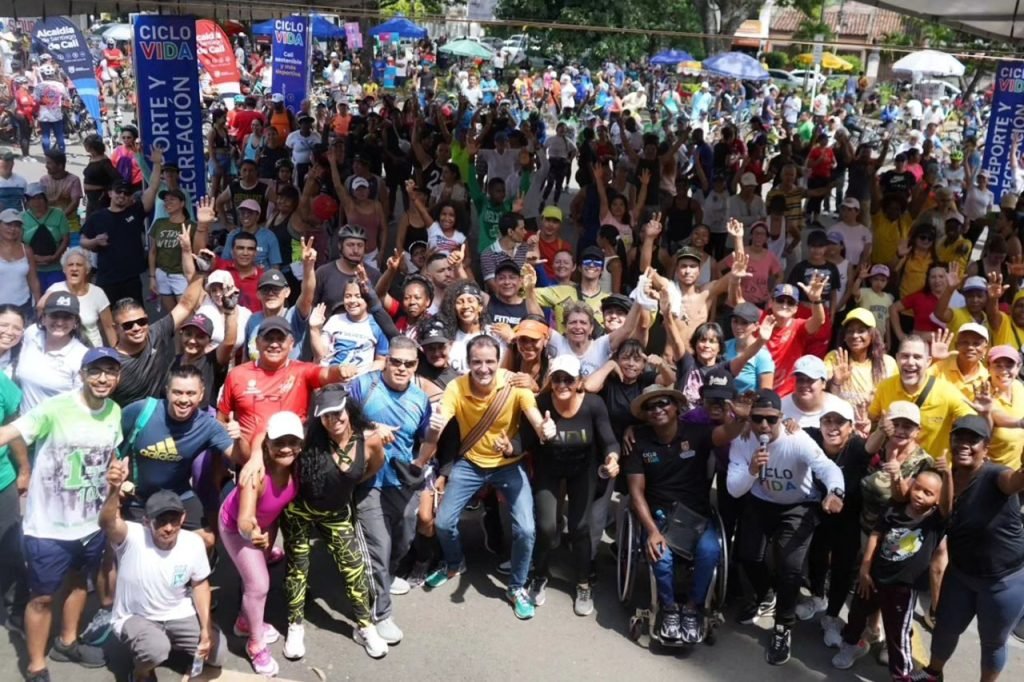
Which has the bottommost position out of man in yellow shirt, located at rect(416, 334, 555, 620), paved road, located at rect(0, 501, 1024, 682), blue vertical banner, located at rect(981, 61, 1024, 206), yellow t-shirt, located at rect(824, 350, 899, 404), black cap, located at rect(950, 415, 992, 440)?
paved road, located at rect(0, 501, 1024, 682)

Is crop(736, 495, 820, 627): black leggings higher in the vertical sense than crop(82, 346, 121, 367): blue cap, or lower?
lower

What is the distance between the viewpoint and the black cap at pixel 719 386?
513cm

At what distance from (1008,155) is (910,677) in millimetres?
10338

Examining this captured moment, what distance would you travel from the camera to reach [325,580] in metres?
5.70

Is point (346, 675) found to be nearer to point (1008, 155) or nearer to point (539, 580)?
point (539, 580)

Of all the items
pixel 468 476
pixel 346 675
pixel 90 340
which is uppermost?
pixel 90 340

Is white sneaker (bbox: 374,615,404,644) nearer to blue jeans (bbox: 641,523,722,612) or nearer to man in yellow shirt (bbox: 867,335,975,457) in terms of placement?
blue jeans (bbox: 641,523,722,612)

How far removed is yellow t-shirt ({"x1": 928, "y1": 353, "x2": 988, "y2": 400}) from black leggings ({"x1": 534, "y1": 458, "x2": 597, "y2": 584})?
2.10 metres

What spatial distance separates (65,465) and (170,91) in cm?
675

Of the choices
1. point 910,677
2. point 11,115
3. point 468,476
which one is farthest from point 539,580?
point 11,115

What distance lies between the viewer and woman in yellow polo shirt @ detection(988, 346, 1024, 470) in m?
5.28

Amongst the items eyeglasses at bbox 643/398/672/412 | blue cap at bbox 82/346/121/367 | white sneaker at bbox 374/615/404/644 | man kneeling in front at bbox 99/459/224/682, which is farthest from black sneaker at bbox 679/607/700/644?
blue cap at bbox 82/346/121/367

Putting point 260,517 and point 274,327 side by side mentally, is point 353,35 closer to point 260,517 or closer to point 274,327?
point 274,327

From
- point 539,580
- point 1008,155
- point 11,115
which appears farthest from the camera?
point 11,115
